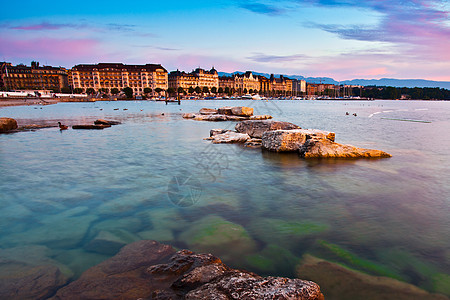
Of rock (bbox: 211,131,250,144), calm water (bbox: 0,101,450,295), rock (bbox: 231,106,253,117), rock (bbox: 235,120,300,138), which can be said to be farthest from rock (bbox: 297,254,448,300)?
rock (bbox: 231,106,253,117)

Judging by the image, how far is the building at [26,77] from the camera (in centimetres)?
18869

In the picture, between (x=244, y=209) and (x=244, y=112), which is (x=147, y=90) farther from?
(x=244, y=209)

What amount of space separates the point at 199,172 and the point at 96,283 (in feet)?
25.2

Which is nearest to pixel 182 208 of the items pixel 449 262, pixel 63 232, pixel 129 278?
pixel 63 232

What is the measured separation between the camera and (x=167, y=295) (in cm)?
427

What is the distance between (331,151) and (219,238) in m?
10.1

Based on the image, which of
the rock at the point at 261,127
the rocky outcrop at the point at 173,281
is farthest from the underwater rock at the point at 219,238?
the rock at the point at 261,127

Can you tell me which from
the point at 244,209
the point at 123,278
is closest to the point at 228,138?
the point at 244,209

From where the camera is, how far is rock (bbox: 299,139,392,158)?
581 inches

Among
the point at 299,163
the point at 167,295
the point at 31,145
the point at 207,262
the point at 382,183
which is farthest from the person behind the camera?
the point at 31,145

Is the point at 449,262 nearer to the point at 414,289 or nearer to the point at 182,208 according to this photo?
the point at 414,289

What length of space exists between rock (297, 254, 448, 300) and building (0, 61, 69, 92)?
216m

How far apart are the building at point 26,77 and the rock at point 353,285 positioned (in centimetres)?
21557

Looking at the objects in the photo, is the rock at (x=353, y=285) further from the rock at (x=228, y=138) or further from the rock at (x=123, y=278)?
the rock at (x=228, y=138)
